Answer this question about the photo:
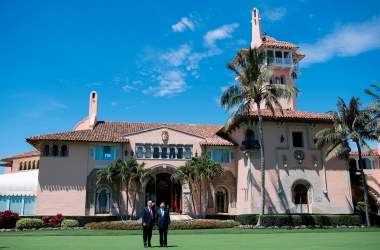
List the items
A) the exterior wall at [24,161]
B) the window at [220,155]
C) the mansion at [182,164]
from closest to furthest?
the mansion at [182,164], the window at [220,155], the exterior wall at [24,161]

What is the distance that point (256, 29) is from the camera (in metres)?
46.8

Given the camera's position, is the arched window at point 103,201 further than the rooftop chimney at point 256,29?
No

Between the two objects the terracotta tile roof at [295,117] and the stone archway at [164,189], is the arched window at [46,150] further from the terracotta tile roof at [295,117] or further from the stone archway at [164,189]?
the terracotta tile roof at [295,117]

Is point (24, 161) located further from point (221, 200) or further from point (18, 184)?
point (221, 200)

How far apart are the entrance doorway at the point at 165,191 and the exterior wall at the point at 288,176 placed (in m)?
6.30

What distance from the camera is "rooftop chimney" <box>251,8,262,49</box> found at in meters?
46.2

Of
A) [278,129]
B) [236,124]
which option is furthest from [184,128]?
[278,129]

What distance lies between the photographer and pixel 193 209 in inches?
1492

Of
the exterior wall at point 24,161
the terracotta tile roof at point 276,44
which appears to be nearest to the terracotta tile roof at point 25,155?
the exterior wall at point 24,161

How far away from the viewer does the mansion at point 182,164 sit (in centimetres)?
3569

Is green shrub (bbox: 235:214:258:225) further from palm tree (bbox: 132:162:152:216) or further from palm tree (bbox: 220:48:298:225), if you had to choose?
palm tree (bbox: 132:162:152:216)

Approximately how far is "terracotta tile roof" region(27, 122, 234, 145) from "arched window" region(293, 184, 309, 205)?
797 centimetres

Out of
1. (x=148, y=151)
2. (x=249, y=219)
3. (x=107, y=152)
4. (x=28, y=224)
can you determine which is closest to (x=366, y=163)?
(x=249, y=219)

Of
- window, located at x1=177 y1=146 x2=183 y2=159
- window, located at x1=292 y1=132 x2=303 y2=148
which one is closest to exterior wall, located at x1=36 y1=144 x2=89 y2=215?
window, located at x1=177 y1=146 x2=183 y2=159
